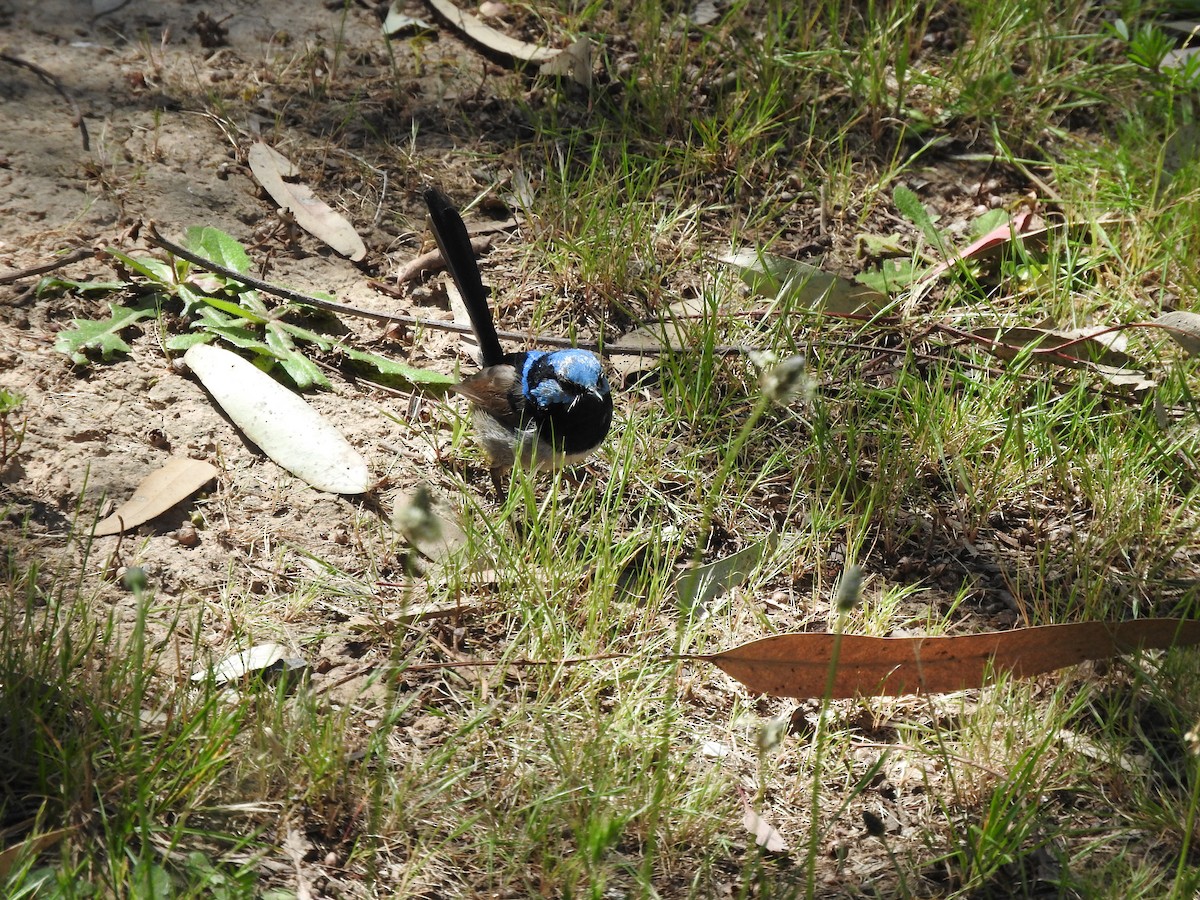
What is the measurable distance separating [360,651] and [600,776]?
0.90 m

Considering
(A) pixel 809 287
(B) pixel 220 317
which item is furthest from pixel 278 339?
(A) pixel 809 287

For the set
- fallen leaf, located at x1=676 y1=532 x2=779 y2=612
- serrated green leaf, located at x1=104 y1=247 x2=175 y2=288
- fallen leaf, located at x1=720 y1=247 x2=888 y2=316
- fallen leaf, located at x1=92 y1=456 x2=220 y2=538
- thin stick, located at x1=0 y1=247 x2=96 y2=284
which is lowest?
fallen leaf, located at x1=92 y1=456 x2=220 y2=538

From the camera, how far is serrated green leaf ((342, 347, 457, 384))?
14.1ft

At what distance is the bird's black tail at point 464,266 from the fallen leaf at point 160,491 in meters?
1.14

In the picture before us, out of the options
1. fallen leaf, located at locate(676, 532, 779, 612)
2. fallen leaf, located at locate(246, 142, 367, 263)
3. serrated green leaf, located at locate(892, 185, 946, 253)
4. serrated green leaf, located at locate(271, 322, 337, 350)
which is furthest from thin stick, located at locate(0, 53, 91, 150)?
serrated green leaf, located at locate(892, 185, 946, 253)

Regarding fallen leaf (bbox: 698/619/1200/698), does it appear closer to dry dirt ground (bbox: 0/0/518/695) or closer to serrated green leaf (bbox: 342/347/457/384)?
dry dirt ground (bbox: 0/0/518/695)

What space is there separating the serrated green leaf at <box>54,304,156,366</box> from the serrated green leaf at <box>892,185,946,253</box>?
3.20 metres

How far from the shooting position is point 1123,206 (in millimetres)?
4812

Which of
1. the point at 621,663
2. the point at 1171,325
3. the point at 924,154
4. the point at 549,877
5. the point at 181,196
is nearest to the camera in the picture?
the point at 549,877

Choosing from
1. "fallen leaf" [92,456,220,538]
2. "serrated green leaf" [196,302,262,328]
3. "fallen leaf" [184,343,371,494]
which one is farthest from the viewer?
"serrated green leaf" [196,302,262,328]

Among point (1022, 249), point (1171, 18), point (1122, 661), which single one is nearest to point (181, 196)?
point (1022, 249)

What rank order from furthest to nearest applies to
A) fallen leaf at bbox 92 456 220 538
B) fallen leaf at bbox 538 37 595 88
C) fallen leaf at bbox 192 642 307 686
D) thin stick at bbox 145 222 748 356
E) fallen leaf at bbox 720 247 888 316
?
1. fallen leaf at bbox 538 37 595 88
2. fallen leaf at bbox 720 247 888 316
3. thin stick at bbox 145 222 748 356
4. fallen leaf at bbox 92 456 220 538
5. fallen leaf at bbox 192 642 307 686

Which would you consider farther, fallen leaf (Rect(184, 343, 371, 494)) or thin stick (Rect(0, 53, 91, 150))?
thin stick (Rect(0, 53, 91, 150))

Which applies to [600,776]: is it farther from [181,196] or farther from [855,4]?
[855,4]
